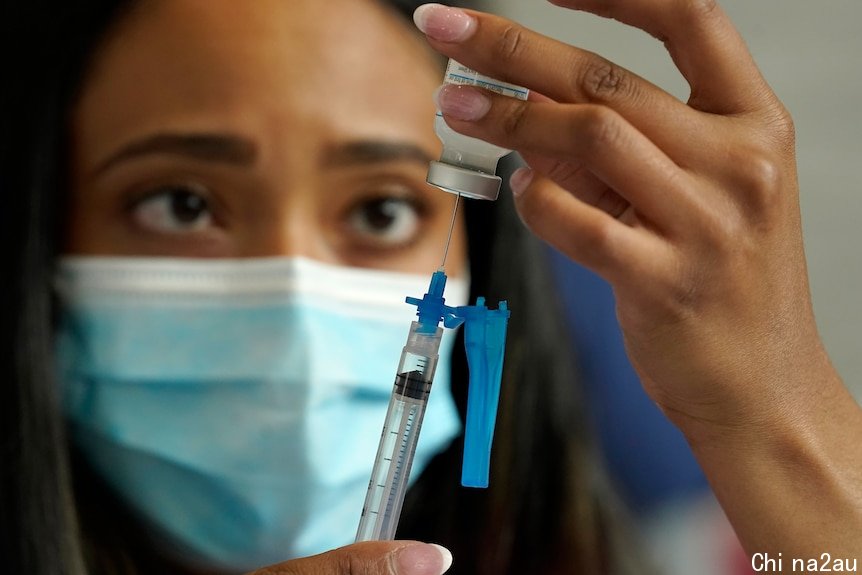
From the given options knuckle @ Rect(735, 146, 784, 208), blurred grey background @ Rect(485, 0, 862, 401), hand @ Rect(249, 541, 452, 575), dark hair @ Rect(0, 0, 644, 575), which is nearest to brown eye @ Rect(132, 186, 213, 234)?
dark hair @ Rect(0, 0, 644, 575)

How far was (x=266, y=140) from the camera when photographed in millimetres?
1199

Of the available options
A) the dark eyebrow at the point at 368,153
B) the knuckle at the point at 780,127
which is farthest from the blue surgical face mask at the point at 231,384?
the knuckle at the point at 780,127

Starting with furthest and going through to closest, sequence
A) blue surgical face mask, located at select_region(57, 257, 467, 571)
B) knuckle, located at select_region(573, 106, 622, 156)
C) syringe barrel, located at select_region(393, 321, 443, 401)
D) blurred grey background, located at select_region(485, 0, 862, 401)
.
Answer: blurred grey background, located at select_region(485, 0, 862, 401), blue surgical face mask, located at select_region(57, 257, 467, 571), syringe barrel, located at select_region(393, 321, 443, 401), knuckle, located at select_region(573, 106, 622, 156)

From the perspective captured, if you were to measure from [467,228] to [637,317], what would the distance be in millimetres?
771

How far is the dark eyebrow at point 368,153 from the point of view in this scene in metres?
1.22

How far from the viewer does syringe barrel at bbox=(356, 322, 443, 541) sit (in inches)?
28.7

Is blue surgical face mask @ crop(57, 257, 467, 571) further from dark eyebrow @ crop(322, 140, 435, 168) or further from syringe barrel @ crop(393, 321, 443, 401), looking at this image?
syringe barrel @ crop(393, 321, 443, 401)

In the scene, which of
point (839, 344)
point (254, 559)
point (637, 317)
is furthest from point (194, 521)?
point (839, 344)

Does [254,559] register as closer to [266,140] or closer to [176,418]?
[176,418]

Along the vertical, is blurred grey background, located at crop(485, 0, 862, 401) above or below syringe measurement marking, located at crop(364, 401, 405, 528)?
above

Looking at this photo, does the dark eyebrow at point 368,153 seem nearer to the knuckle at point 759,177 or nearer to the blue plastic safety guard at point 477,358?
the blue plastic safety guard at point 477,358

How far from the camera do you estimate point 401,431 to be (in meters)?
0.74

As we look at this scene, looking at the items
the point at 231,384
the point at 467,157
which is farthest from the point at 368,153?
the point at 467,157

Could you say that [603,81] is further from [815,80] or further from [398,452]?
[815,80]
